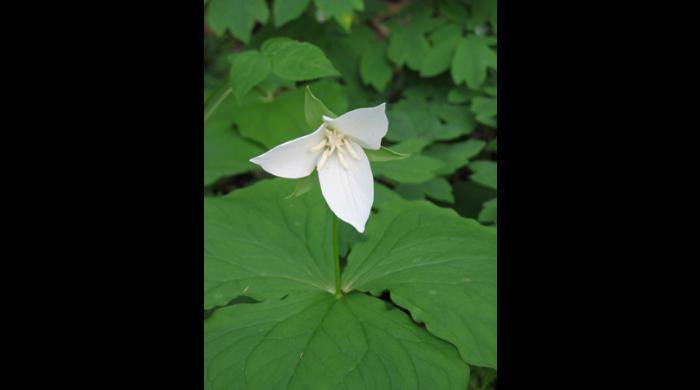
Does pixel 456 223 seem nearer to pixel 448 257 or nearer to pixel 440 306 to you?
pixel 448 257

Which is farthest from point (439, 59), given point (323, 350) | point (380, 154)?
point (323, 350)

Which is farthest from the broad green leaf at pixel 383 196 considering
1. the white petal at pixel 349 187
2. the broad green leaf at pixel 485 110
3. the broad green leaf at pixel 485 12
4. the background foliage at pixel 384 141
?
the broad green leaf at pixel 485 12

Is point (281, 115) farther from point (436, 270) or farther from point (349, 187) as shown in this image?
point (349, 187)

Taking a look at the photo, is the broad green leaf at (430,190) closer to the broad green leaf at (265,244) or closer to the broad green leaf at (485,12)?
the broad green leaf at (265,244)

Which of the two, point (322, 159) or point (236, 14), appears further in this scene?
point (236, 14)

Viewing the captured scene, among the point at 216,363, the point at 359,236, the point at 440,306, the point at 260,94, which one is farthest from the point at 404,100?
the point at 216,363

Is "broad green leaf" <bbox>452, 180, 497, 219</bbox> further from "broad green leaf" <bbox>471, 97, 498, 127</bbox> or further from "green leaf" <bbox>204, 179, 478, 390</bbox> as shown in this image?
"green leaf" <bbox>204, 179, 478, 390</bbox>
